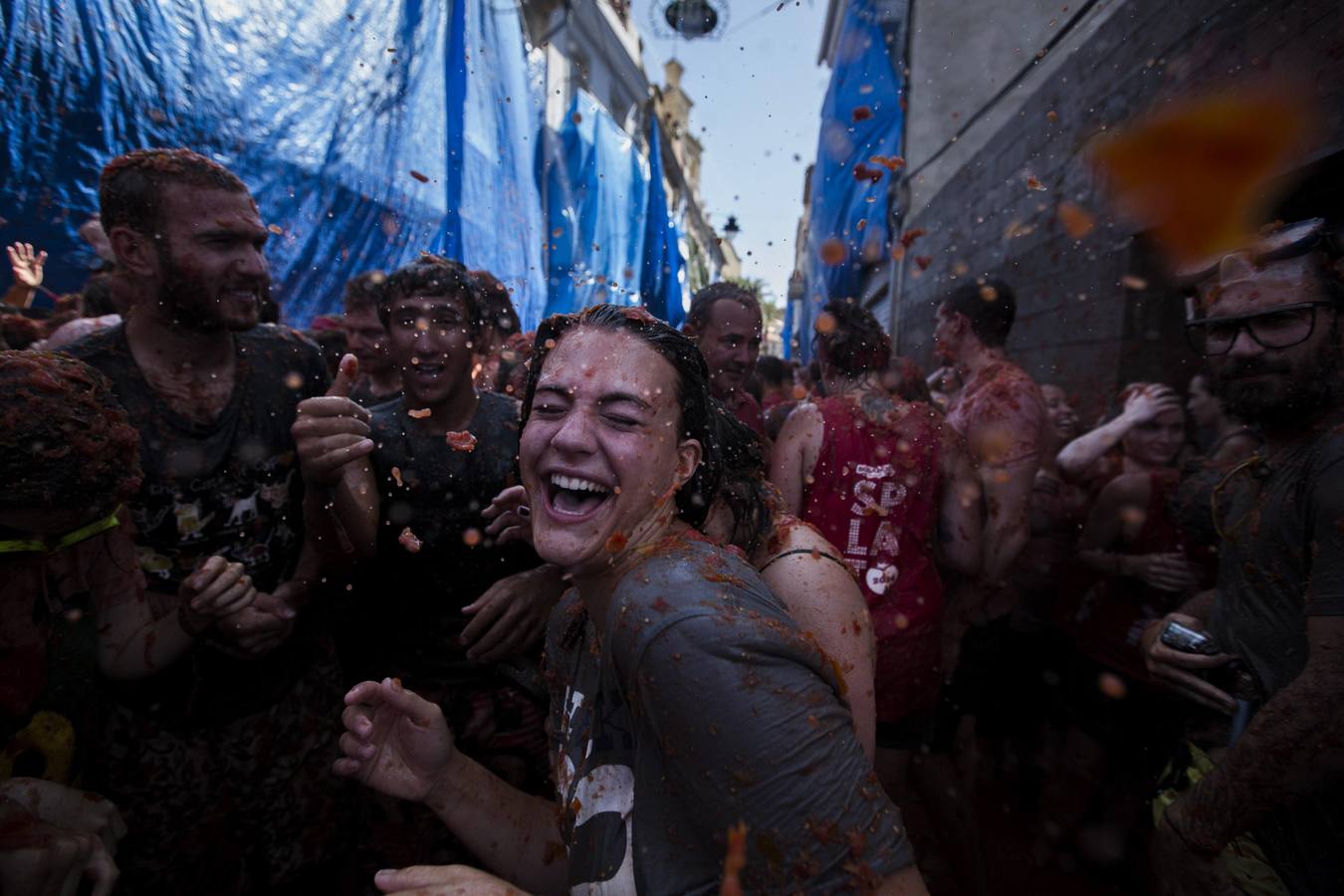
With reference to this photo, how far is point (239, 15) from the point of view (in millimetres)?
4148

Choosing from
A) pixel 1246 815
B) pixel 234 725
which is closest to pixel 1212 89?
pixel 1246 815

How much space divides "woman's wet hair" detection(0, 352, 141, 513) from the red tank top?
2.55 m

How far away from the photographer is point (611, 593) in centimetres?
145

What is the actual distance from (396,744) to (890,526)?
223 centimetres

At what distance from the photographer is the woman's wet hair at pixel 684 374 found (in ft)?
5.24

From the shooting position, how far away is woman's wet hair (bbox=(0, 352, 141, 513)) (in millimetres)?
1500

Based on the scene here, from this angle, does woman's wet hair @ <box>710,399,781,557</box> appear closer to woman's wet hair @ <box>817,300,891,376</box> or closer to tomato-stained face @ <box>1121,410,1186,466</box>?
woman's wet hair @ <box>817,300,891,376</box>

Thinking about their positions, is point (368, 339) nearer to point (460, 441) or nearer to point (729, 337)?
point (460, 441)

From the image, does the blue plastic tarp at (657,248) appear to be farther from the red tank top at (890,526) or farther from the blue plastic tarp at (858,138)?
the red tank top at (890,526)

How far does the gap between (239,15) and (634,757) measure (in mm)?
5246

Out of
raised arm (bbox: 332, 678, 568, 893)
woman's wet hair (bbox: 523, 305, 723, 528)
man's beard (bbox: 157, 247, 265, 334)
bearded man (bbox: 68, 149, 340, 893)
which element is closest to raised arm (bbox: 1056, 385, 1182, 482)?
woman's wet hair (bbox: 523, 305, 723, 528)

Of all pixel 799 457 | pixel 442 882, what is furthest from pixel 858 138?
pixel 442 882

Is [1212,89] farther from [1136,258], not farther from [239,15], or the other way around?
[239,15]

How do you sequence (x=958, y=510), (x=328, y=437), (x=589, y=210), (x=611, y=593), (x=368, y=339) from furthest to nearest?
(x=589, y=210) < (x=368, y=339) < (x=958, y=510) < (x=328, y=437) < (x=611, y=593)
